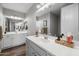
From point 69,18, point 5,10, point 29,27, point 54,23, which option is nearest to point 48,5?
point 54,23

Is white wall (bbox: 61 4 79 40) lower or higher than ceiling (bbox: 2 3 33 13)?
lower

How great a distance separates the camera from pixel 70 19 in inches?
61.4

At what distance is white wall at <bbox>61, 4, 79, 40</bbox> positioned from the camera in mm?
1488

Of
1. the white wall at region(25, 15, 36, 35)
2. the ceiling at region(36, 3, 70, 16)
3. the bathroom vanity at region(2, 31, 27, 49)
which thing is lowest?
the bathroom vanity at region(2, 31, 27, 49)

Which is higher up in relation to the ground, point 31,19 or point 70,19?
point 31,19

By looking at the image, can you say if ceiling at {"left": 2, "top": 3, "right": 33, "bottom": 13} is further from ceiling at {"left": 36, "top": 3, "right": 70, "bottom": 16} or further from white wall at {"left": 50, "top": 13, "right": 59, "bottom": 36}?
white wall at {"left": 50, "top": 13, "right": 59, "bottom": 36}

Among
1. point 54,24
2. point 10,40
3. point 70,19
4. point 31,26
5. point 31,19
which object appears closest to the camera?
point 70,19

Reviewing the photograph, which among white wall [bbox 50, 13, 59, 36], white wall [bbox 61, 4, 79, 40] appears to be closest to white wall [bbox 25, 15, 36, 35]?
white wall [bbox 50, 13, 59, 36]

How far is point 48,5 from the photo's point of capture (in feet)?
6.54

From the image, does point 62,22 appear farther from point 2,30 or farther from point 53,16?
point 2,30

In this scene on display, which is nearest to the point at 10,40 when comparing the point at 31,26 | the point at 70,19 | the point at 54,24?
the point at 31,26

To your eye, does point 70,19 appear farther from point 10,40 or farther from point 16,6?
point 10,40

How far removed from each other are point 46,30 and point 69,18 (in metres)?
0.66

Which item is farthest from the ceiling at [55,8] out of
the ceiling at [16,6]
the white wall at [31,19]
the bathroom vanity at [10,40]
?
the bathroom vanity at [10,40]
